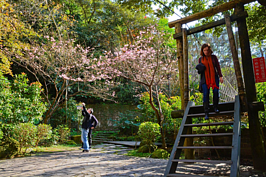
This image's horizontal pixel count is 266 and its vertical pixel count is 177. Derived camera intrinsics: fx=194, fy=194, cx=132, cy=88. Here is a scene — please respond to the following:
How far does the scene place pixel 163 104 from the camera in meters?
9.02

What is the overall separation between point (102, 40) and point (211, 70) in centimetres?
1213

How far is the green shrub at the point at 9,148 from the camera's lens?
642 centimetres

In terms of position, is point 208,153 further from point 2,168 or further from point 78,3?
point 78,3

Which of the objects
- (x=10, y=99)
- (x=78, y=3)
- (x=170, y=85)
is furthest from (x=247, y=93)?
(x=78, y=3)

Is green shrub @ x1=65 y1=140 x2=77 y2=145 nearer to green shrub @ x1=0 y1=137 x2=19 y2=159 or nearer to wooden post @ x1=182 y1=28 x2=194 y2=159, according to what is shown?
green shrub @ x1=0 y1=137 x2=19 y2=159

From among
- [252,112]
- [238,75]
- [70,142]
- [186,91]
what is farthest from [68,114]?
[252,112]

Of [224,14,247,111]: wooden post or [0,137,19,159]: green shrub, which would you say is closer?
[224,14,247,111]: wooden post

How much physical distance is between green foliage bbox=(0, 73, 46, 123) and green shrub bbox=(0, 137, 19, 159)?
3.67ft

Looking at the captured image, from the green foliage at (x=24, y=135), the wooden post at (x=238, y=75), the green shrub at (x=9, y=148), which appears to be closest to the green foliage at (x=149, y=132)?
the wooden post at (x=238, y=75)

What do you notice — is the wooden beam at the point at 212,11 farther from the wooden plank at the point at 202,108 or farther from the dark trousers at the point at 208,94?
the wooden plank at the point at 202,108

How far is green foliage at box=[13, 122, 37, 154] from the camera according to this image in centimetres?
696

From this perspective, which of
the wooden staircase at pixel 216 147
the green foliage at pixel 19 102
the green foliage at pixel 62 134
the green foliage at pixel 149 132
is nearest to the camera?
the wooden staircase at pixel 216 147

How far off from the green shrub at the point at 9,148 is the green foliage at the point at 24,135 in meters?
0.16

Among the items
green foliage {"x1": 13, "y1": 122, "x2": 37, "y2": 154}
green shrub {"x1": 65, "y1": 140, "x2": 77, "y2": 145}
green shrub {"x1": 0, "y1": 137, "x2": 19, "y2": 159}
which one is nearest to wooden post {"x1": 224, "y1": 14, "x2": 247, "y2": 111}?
green foliage {"x1": 13, "y1": 122, "x2": 37, "y2": 154}
